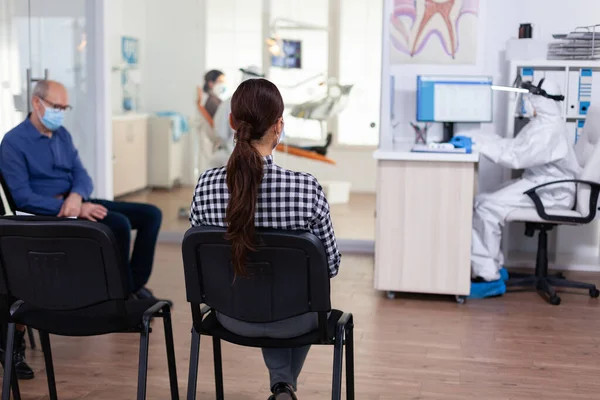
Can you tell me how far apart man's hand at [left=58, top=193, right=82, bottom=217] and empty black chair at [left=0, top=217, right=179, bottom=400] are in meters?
1.40

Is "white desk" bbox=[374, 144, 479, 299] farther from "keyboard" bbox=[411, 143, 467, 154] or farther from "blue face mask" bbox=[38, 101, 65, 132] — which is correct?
"blue face mask" bbox=[38, 101, 65, 132]

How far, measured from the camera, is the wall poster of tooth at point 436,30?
559cm

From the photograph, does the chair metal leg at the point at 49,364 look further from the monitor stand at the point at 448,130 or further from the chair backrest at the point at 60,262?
the monitor stand at the point at 448,130

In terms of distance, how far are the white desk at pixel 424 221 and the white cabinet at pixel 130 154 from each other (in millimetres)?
2884

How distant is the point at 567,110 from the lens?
5.56m

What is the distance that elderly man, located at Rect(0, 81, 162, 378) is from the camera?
4.02 meters

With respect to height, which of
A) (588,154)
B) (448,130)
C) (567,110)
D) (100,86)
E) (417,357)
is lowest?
(417,357)

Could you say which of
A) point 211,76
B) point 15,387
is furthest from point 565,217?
point 15,387

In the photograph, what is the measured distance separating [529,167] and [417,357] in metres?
1.66

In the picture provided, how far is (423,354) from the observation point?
152 inches

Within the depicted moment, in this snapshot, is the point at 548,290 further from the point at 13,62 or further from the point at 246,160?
the point at 13,62

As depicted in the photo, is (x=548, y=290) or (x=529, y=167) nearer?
(x=548, y=290)

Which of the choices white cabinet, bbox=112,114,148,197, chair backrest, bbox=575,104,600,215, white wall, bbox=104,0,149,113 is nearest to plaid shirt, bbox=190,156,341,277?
chair backrest, bbox=575,104,600,215

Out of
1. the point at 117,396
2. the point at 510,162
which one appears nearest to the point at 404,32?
the point at 510,162
